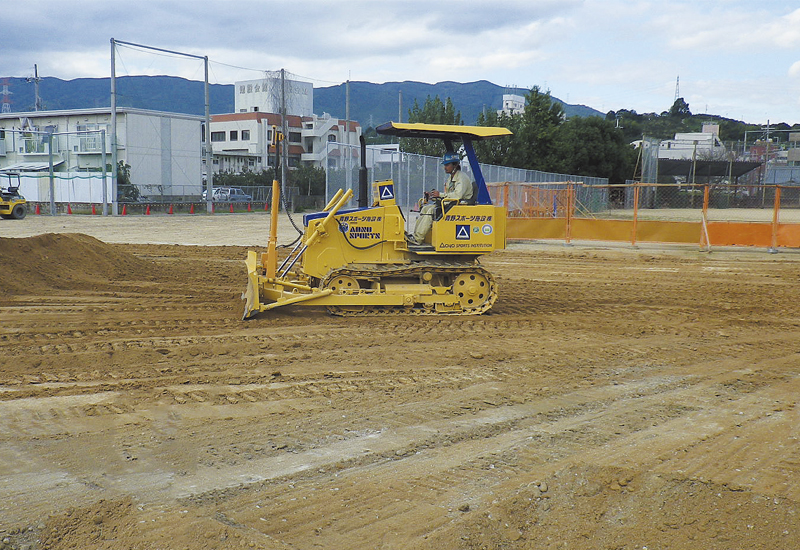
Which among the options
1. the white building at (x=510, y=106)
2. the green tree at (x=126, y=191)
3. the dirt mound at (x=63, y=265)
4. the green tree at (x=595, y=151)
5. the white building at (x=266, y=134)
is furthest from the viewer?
the white building at (x=266, y=134)

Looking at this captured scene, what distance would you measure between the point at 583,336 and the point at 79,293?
7358 millimetres

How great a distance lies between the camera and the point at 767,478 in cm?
435

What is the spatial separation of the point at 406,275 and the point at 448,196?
3.87ft

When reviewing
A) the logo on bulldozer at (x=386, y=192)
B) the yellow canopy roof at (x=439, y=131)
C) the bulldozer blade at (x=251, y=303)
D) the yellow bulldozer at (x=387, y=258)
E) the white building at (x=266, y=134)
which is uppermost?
the white building at (x=266, y=134)

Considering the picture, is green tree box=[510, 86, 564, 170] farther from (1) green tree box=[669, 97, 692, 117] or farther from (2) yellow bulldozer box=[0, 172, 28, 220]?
(1) green tree box=[669, 97, 692, 117]

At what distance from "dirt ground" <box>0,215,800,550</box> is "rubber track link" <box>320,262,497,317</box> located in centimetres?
22

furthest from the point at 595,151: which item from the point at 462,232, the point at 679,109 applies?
the point at 679,109

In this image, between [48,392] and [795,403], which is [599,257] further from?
[48,392]

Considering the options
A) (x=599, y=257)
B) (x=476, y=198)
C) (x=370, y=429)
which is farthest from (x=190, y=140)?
(x=370, y=429)

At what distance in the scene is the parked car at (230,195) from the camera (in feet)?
156

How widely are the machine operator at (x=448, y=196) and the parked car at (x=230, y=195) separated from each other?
39.0m

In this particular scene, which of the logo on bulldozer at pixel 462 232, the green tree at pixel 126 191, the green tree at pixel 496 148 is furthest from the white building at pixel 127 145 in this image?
the logo on bulldozer at pixel 462 232

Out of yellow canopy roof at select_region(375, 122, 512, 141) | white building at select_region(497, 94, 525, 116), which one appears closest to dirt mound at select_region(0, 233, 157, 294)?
yellow canopy roof at select_region(375, 122, 512, 141)

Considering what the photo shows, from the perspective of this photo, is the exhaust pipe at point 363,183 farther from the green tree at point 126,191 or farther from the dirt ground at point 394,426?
the green tree at point 126,191
